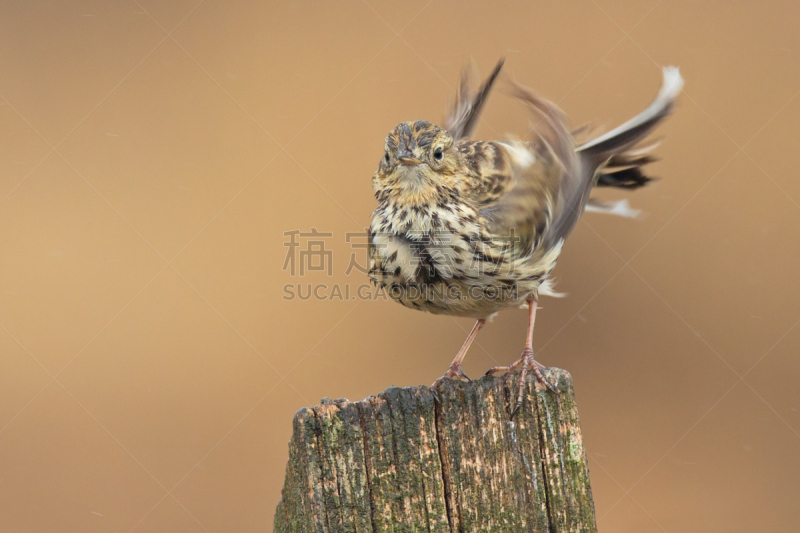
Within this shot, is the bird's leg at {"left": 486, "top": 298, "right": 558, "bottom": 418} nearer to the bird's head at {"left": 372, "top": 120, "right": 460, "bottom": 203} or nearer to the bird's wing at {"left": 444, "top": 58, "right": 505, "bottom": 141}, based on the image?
the bird's head at {"left": 372, "top": 120, "right": 460, "bottom": 203}

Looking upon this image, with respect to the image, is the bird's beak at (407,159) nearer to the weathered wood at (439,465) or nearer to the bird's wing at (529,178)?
the bird's wing at (529,178)

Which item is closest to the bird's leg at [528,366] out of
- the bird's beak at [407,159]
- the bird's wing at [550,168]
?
the bird's wing at [550,168]

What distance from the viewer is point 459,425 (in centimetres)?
217

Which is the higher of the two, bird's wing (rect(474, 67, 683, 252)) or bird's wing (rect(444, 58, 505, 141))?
bird's wing (rect(444, 58, 505, 141))

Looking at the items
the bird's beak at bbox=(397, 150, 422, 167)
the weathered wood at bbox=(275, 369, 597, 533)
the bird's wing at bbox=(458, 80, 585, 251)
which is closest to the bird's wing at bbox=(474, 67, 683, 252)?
the bird's wing at bbox=(458, 80, 585, 251)

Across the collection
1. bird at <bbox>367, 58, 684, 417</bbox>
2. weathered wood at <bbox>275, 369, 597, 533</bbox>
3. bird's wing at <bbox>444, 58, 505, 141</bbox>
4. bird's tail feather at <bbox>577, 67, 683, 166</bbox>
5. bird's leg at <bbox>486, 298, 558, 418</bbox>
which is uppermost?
bird's wing at <bbox>444, 58, 505, 141</bbox>

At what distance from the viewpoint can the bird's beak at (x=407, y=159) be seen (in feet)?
10.5

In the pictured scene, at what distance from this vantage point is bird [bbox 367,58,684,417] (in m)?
3.21

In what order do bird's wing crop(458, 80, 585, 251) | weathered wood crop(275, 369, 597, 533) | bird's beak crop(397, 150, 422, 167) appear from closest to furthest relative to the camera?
weathered wood crop(275, 369, 597, 533) → bird's beak crop(397, 150, 422, 167) → bird's wing crop(458, 80, 585, 251)

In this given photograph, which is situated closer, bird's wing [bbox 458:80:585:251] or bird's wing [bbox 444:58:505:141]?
bird's wing [bbox 458:80:585:251]

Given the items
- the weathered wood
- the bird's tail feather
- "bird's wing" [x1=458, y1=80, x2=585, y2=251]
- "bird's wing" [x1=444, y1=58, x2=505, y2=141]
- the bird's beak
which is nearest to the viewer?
the weathered wood

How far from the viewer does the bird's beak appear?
3.19m

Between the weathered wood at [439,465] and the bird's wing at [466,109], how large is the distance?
226 cm

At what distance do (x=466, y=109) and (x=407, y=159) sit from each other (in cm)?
116
